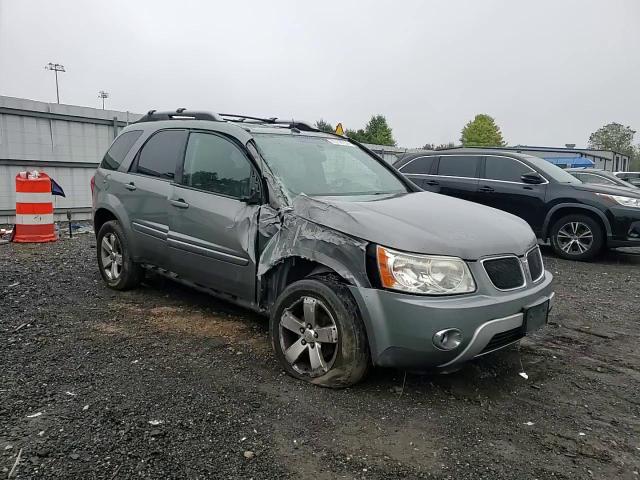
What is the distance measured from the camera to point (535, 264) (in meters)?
3.50

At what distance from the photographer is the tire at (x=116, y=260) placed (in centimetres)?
506

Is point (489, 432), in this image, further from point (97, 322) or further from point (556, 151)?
point (556, 151)

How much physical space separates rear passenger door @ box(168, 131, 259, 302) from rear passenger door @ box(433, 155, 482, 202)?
5.63 meters

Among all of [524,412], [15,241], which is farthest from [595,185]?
[15,241]

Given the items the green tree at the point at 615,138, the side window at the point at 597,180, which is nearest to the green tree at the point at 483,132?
the green tree at the point at 615,138

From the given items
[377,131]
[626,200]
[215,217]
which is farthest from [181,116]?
[377,131]

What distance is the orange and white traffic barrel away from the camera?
7.50 metres

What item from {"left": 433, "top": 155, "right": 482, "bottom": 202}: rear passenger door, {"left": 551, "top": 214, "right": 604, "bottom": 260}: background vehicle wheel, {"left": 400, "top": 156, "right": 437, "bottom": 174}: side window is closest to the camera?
{"left": 551, "top": 214, "right": 604, "bottom": 260}: background vehicle wheel

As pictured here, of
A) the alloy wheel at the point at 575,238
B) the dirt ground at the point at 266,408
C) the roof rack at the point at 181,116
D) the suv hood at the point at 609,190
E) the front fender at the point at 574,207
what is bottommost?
the dirt ground at the point at 266,408

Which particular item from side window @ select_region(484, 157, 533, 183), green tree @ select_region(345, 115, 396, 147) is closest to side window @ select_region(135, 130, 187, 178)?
side window @ select_region(484, 157, 533, 183)

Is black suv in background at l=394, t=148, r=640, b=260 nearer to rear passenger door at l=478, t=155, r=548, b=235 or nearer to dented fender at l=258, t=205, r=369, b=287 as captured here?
rear passenger door at l=478, t=155, r=548, b=235

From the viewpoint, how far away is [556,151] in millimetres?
32188

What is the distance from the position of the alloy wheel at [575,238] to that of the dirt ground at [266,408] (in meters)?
3.60

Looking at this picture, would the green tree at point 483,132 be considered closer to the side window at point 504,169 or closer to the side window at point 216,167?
the side window at point 504,169
